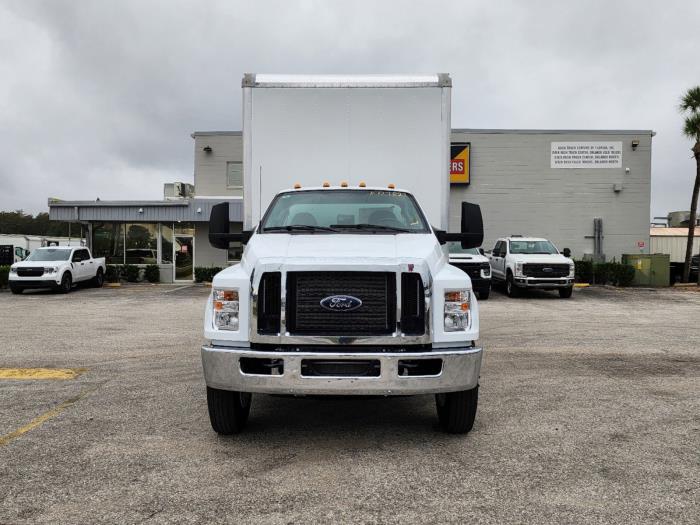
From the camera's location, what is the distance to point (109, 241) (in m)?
27.1

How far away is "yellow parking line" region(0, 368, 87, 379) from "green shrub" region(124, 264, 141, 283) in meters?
19.2

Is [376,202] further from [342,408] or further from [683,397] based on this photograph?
[683,397]

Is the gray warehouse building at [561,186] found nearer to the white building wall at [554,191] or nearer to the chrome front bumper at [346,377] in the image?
the white building wall at [554,191]

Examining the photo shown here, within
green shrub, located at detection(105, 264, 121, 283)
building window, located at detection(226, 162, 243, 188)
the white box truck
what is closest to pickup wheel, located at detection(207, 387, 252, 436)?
the white box truck

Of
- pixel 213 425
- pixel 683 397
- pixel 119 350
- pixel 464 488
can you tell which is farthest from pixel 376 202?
pixel 119 350

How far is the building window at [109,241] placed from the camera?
2673 centimetres

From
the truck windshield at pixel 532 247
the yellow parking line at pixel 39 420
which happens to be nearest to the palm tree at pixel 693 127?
the truck windshield at pixel 532 247

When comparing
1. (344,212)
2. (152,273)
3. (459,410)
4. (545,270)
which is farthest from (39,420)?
(152,273)

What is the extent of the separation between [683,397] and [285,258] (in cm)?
441

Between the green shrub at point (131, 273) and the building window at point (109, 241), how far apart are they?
1.20m

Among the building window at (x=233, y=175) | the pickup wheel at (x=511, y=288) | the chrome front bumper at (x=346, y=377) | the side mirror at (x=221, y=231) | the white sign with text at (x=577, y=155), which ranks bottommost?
the pickup wheel at (x=511, y=288)

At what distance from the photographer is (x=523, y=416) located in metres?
5.14

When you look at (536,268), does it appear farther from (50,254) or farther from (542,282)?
(50,254)

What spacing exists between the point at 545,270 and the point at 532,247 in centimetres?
147
